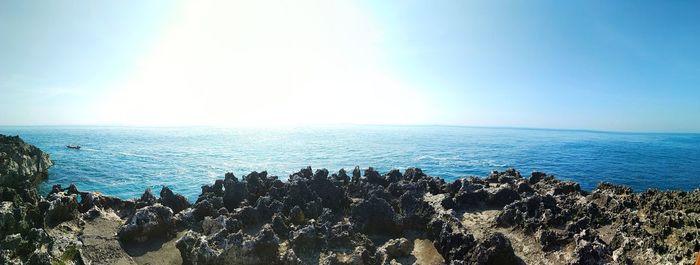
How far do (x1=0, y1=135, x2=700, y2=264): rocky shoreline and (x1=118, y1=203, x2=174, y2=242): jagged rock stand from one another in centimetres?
6

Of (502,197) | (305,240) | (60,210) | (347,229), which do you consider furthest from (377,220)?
(60,210)

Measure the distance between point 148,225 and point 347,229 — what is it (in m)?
13.0

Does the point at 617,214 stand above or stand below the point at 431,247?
above

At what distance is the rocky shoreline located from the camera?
1822 cm

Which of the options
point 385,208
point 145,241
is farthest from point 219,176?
point 385,208

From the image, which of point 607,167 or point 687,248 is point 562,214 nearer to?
point 687,248

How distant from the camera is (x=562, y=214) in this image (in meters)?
23.2

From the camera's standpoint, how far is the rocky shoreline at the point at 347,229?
18219 mm

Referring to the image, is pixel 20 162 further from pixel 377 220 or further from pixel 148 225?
pixel 377 220

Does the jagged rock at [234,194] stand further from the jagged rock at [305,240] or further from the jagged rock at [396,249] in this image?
the jagged rock at [396,249]

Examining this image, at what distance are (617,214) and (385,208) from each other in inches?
623

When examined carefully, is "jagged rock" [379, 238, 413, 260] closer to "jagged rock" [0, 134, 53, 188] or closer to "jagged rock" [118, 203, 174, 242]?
"jagged rock" [118, 203, 174, 242]

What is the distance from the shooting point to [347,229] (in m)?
22.3

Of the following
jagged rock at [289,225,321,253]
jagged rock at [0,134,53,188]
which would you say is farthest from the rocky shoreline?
jagged rock at [0,134,53,188]
